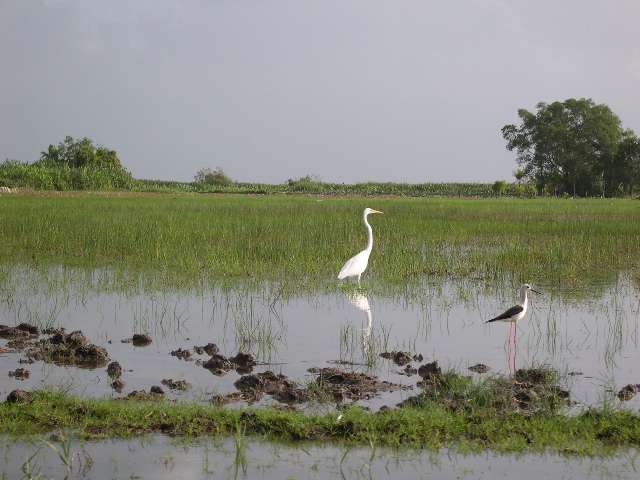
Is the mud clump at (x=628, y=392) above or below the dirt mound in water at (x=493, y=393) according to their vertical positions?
below

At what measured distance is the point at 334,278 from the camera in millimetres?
12938

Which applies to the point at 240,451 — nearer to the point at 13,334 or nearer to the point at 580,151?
the point at 13,334

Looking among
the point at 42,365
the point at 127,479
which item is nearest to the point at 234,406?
the point at 127,479

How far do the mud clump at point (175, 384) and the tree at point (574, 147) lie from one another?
59.9 metres

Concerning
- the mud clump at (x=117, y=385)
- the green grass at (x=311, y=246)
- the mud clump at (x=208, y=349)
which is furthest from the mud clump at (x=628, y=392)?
the green grass at (x=311, y=246)

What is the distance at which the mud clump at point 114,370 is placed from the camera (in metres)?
6.98

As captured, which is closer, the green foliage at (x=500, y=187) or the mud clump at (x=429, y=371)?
the mud clump at (x=429, y=371)

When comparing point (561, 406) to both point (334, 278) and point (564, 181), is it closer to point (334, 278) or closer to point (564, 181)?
point (334, 278)

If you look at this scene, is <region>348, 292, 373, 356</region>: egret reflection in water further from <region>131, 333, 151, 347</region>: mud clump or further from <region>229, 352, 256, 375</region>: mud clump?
<region>131, 333, 151, 347</region>: mud clump

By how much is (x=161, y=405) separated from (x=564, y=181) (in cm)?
6333

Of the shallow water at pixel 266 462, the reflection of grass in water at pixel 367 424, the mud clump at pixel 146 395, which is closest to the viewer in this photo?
the shallow water at pixel 266 462

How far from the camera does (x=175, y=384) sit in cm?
658

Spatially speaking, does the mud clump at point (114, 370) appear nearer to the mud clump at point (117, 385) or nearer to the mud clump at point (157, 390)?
the mud clump at point (117, 385)

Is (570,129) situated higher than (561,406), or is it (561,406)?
(570,129)
